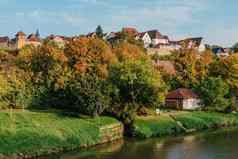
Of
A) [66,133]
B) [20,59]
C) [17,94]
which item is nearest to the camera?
[66,133]

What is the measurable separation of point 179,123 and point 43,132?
20329mm

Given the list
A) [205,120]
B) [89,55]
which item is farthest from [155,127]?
[89,55]

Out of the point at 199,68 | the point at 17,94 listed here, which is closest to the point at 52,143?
the point at 17,94

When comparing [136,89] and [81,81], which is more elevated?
[81,81]

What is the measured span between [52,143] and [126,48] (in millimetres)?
32479

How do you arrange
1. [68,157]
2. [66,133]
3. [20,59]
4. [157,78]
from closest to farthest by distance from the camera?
[68,157], [66,133], [157,78], [20,59]

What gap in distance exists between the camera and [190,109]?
229 ft

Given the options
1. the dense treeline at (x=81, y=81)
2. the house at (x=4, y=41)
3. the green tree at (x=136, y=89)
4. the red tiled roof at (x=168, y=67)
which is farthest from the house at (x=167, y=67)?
the house at (x=4, y=41)

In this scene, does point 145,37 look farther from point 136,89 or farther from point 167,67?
point 136,89

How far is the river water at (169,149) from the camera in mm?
41625

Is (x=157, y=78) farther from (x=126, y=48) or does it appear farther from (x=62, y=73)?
(x=126, y=48)

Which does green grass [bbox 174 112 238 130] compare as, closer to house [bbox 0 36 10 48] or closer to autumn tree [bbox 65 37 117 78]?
autumn tree [bbox 65 37 117 78]

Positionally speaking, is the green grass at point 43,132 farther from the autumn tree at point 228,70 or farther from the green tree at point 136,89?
the autumn tree at point 228,70

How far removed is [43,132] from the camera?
4347 cm
